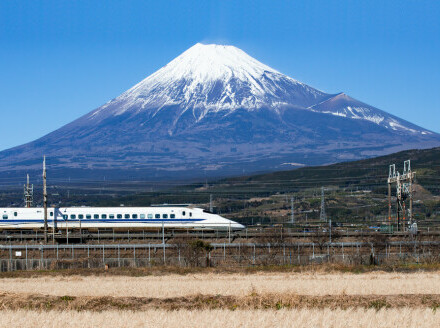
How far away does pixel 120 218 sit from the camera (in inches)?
3145

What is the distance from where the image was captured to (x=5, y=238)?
76.2 m

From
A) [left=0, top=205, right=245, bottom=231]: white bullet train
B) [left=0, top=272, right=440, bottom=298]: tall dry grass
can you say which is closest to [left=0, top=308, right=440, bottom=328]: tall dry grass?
[left=0, top=272, right=440, bottom=298]: tall dry grass

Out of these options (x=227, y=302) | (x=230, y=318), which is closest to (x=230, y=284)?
(x=227, y=302)

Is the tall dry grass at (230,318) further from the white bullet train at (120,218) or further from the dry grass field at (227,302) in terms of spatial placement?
the white bullet train at (120,218)

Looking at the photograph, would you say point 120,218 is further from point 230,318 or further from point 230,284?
point 230,318

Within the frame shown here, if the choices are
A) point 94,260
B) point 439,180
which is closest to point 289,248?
point 94,260

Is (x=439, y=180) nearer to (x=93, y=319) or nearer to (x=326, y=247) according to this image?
(x=326, y=247)

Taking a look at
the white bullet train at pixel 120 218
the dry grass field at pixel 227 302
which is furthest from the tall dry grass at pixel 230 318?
the white bullet train at pixel 120 218

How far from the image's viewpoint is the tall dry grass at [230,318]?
2575 cm

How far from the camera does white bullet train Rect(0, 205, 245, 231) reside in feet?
258

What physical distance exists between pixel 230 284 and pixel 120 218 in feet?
133

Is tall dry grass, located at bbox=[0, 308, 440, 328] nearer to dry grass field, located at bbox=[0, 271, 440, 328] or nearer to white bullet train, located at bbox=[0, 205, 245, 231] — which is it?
dry grass field, located at bbox=[0, 271, 440, 328]

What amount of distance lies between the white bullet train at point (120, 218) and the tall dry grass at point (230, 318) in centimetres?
4943

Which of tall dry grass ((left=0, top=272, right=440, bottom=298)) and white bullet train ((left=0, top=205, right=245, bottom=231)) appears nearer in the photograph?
tall dry grass ((left=0, top=272, right=440, bottom=298))
